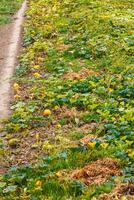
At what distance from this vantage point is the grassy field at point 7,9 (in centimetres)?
1872

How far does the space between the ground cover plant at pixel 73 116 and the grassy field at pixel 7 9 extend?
3329 mm

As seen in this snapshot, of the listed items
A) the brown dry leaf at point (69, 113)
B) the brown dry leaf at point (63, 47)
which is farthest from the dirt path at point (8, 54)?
the brown dry leaf at point (63, 47)

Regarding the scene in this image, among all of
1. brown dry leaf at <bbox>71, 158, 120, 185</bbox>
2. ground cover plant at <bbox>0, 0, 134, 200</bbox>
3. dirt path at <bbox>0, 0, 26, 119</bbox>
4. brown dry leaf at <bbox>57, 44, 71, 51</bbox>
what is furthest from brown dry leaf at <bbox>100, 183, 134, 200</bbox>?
brown dry leaf at <bbox>57, 44, 71, 51</bbox>

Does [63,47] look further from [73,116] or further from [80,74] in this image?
[73,116]

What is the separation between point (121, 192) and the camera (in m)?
6.16

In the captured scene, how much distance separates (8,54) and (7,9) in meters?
6.80

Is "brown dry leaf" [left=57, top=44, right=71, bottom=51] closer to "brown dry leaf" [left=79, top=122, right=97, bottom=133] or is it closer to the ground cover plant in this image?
the ground cover plant

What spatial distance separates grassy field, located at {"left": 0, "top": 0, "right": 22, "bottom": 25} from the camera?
18.7 meters

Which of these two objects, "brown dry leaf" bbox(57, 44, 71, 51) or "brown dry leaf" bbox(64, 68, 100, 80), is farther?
"brown dry leaf" bbox(57, 44, 71, 51)

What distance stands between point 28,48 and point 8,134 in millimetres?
5918

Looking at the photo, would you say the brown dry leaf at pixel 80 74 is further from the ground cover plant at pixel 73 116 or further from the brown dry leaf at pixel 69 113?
the brown dry leaf at pixel 69 113

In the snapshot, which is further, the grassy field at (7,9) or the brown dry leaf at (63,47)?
the grassy field at (7,9)

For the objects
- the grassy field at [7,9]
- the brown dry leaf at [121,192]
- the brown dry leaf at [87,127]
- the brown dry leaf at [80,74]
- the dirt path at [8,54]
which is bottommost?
the grassy field at [7,9]

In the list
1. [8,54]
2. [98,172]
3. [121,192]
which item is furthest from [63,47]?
[121,192]
